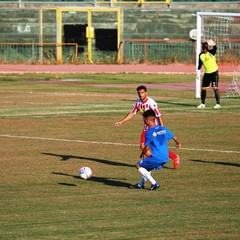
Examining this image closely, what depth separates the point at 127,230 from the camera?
1330 cm

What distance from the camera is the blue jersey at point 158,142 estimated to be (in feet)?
53.5

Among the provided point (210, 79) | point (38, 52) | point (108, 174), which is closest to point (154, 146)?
point (108, 174)

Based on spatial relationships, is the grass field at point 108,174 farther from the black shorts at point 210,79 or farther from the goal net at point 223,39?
the goal net at point 223,39

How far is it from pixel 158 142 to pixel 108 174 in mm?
2870

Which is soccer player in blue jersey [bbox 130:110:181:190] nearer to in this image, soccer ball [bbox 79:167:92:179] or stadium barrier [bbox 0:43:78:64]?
soccer ball [bbox 79:167:92:179]

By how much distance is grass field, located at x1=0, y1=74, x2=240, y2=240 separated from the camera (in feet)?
44.8

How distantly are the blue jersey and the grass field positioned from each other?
0.62m

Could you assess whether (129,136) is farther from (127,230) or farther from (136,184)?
(127,230)

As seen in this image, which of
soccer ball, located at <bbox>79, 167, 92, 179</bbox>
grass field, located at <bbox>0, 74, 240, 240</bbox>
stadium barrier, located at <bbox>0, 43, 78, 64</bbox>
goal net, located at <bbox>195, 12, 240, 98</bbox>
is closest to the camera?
grass field, located at <bbox>0, 74, 240, 240</bbox>

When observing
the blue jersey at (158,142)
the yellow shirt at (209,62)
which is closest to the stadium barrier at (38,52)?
the yellow shirt at (209,62)

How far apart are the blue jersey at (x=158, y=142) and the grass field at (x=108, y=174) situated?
24.3 inches

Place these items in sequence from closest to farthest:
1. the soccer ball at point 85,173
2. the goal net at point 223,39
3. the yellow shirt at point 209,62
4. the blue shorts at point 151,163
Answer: the blue shorts at point 151,163 → the soccer ball at point 85,173 → the yellow shirt at point 209,62 → the goal net at point 223,39

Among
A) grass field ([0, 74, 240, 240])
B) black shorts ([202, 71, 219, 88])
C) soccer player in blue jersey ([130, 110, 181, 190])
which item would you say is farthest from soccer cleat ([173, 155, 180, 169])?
black shorts ([202, 71, 219, 88])

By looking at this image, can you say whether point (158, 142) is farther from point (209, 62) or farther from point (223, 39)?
point (223, 39)
